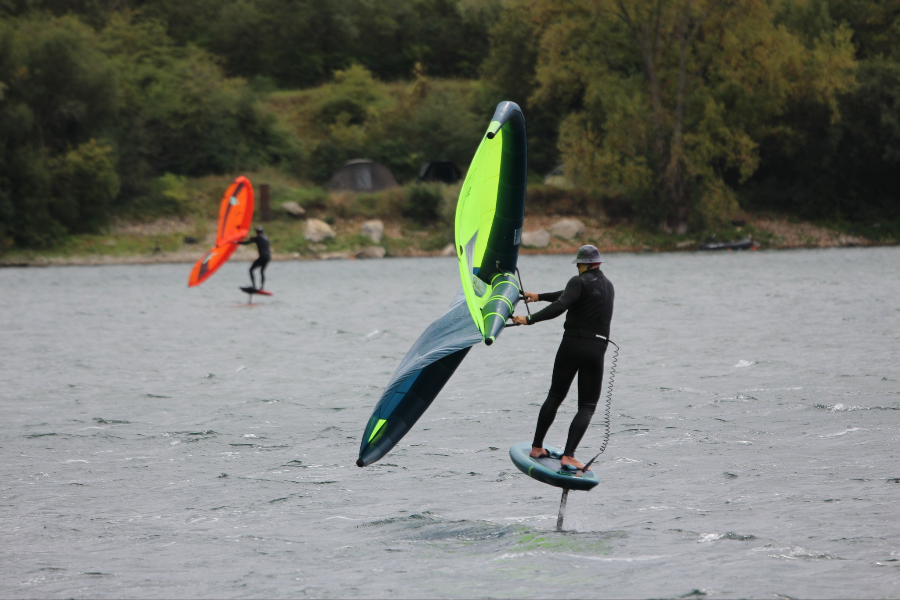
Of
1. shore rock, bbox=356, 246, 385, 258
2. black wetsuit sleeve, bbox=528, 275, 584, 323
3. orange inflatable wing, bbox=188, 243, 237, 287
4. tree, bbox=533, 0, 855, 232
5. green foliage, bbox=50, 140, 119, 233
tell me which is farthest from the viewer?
shore rock, bbox=356, 246, 385, 258

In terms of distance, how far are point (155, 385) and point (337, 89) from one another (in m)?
Answer: 54.6

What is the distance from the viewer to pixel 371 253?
185 ft

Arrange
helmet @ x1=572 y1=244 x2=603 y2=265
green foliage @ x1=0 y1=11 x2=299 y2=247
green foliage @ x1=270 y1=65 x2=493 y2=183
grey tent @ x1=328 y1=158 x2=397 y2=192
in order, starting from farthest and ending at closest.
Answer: green foliage @ x1=270 y1=65 x2=493 y2=183, grey tent @ x1=328 y1=158 x2=397 y2=192, green foliage @ x1=0 y1=11 x2=299 y2=247, helmet @ x1=572 y1=244 x2=603 y2=265

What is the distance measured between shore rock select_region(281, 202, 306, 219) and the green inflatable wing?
156ft

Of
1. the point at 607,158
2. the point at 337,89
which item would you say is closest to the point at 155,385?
the point at 607,158

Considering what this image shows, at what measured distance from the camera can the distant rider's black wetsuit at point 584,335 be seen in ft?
30.2

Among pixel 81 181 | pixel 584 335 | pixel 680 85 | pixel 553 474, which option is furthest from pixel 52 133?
pixel 553 474

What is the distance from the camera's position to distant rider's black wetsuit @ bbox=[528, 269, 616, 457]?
921 cm

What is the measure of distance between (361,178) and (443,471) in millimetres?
51136

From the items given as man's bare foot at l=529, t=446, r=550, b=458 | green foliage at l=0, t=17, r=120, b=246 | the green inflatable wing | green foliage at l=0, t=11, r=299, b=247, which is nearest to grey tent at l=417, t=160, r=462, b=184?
green foliage at l=0, t=11, r=299, b=247

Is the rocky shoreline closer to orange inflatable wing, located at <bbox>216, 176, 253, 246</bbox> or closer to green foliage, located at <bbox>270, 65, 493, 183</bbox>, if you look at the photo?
green foliage, located at <bbox>270, 65, 493, 183</bbox>

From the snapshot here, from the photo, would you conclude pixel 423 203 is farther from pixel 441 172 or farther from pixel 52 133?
pixel 52 133

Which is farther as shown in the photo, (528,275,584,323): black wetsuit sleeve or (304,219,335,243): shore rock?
(304,219,335,243): shore rock

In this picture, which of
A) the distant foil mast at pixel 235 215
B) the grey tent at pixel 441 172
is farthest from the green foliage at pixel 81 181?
the distant foil mast at pixel 235 215
